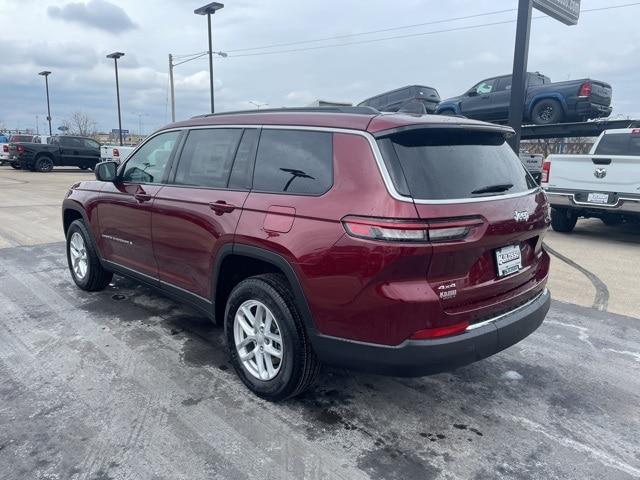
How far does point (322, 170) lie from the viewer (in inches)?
110

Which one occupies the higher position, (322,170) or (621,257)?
(322,170)

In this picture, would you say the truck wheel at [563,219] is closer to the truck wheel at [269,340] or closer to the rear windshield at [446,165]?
the rear windshield at [446,165]

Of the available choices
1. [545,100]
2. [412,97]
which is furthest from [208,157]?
[412,97]

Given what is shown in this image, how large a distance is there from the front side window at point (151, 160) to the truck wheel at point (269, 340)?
1465 mm

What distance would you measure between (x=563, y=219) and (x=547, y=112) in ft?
15.0

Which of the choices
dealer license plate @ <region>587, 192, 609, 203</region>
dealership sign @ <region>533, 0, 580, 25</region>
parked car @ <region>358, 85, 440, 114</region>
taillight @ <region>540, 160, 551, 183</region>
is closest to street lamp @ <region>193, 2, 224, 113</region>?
parked car @ <region>358, 85, 440, 114</region>

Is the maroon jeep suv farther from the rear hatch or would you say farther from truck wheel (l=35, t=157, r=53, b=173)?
truck wheel (l=35, t=157, r=53, b=173)

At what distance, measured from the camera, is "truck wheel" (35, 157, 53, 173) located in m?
24.4

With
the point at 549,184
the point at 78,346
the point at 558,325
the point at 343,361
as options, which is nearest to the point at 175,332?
the point at 78,346

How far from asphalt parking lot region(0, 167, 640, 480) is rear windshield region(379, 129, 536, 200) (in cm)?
137

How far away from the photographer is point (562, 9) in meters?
10.3

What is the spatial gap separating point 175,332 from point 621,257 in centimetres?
677

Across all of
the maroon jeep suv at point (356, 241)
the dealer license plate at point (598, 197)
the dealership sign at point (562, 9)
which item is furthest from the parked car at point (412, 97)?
the maroon jeep suv at point (356, 241)

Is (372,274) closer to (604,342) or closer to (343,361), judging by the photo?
(343,361)
